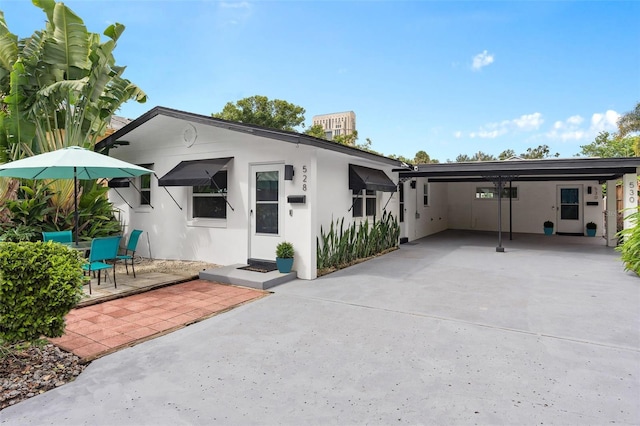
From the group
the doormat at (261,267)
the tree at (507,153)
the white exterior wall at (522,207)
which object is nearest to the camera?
the doormat at (261,267)

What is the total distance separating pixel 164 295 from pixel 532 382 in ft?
17.3

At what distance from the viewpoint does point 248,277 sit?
6594 mm

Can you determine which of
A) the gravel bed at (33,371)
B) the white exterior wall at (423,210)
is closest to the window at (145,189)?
the gravel bed at (33,371)

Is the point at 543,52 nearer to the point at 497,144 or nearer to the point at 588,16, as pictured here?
the point at 588,16

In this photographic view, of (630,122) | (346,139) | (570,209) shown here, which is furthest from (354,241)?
(346,139)

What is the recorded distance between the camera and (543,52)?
16.0 meters

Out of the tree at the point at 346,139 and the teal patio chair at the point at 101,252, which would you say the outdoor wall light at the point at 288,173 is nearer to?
the teal patio chair at the point at 101,252

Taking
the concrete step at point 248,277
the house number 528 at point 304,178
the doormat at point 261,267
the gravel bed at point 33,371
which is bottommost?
the gravel bed at point 33,371

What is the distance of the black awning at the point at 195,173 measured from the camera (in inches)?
291

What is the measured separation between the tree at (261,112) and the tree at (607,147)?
33231mm

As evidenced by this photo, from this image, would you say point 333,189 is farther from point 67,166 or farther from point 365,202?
point 67,166

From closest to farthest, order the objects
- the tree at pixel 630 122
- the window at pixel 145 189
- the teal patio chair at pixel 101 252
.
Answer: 1. the teal patio chair at pixel 101 252
2. the window at pixel 145 189
3. the tree at pixel 630 122

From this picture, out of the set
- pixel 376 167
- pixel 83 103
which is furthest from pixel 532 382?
pixel 83 103

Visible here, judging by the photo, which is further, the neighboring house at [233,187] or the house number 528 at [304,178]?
the neighboring house at [233,187]
